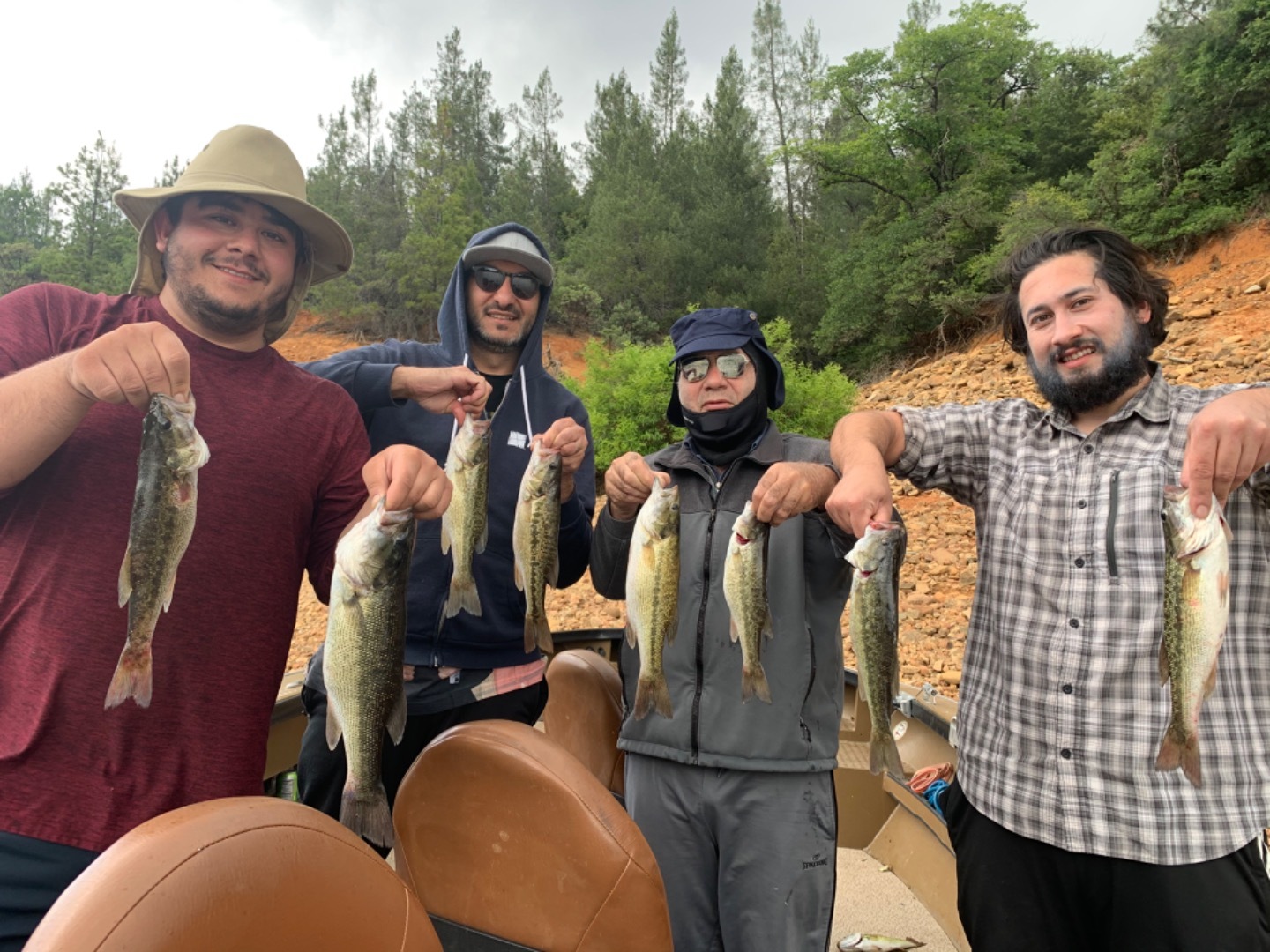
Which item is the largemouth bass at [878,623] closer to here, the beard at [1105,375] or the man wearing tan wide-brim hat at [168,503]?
the beard at [1105,375]

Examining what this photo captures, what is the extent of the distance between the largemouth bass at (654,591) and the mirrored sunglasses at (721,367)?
0.64 meters

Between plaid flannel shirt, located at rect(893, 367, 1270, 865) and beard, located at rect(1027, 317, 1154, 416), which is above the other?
beard, located at rect(1027, 317, 1154, 416)

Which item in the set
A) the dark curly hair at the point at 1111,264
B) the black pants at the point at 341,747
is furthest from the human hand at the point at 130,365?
the dark curly hair at the point at 1111,264

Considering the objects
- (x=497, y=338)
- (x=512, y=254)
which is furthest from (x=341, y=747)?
(x=512, y=254)

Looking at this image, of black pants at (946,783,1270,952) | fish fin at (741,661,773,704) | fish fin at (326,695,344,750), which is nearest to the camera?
black pants at (946,783,1270,952)

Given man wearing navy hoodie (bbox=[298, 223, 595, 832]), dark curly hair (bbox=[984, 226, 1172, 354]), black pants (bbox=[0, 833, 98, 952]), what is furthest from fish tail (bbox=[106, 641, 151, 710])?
dark curly hair (bbox=[984, 226, 1172, 354])

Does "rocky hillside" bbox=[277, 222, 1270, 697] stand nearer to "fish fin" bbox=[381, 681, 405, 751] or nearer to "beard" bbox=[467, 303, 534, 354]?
"beard" bbox=[467, 303, 534, 354]

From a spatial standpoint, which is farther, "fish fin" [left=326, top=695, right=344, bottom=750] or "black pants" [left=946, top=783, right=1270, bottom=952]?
"fish fin" [left=326, top=695, right=344, bottom=750]

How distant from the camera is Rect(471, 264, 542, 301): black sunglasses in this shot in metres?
3.67

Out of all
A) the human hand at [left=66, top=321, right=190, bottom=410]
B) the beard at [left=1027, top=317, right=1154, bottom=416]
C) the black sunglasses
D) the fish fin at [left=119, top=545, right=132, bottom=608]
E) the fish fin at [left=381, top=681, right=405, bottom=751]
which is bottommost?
the fish fin at [left=381, top=681, right=405, bottom=751]

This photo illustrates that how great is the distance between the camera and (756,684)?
281cm

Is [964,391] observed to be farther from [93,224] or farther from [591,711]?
[93,224]

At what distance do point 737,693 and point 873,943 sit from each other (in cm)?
239

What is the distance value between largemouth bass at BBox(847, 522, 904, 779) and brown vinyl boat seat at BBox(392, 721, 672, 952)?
1140 millimetres
